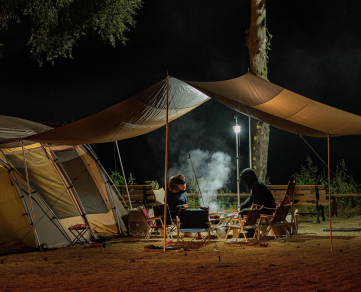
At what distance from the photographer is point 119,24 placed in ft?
41.4

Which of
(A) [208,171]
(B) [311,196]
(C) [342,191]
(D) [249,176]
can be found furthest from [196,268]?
(A) [208,171]

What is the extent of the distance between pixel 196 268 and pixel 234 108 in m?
2.57

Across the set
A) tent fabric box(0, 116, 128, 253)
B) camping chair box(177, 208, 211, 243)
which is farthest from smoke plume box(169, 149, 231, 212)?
tent fabric box(0, 116, 128, 253)

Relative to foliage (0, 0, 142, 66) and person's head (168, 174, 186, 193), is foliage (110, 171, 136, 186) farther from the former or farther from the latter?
foliage (0, 0, 142, 66)

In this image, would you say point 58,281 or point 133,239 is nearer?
point 58,281

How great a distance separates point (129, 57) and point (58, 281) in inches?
667

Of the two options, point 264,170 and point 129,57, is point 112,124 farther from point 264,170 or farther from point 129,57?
point 129,57

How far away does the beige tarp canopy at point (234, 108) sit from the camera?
18.7ft

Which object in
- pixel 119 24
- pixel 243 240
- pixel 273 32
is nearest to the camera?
pixel 243 240

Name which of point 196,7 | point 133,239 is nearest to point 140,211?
point 133,239

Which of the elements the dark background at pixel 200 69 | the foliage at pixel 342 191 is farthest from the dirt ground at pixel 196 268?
the dark background at pixel 200 69

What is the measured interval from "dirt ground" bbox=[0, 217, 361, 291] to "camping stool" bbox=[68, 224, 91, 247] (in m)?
0.31

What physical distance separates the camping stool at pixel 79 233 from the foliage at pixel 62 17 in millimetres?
6864

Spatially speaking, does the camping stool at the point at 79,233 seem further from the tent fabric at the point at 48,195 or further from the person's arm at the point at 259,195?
the person's arm at the point at 259,195
